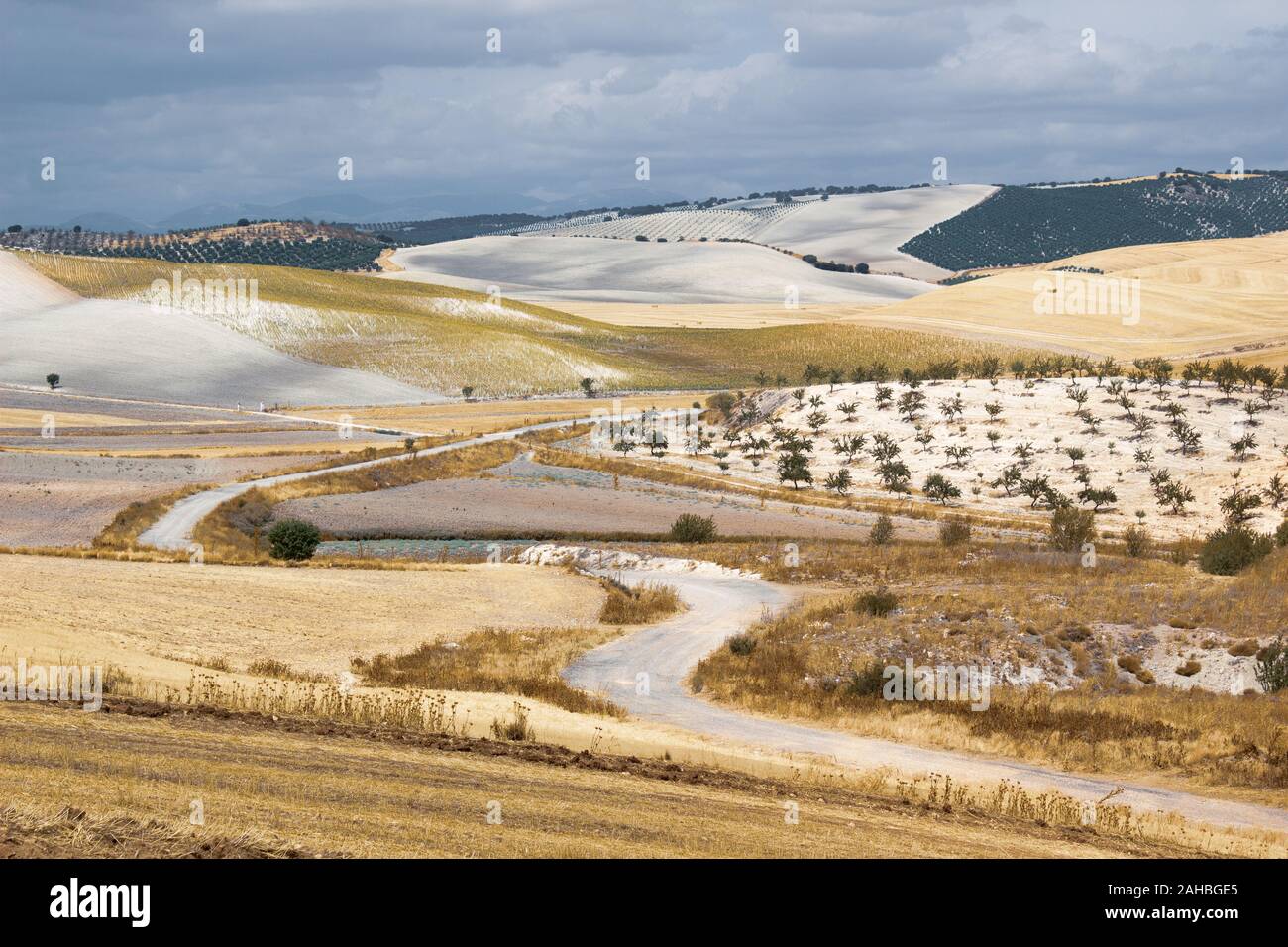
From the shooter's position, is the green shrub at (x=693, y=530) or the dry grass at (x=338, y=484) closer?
the dry grass at (x=338, y=484)

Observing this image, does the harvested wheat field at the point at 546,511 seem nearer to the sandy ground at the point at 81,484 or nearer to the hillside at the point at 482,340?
the sandy ground at the point at 81,484

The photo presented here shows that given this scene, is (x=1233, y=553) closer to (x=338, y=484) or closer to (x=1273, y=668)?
(x=1273, y=668)

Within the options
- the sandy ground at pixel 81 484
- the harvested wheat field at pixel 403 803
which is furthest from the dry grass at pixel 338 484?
the harvested wheat field at pixel 403 803

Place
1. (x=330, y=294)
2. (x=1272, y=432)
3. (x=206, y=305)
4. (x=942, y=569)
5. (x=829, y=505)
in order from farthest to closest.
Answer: (x=330, y=294) → (x=206, y=305) → (x=1272, y=432) → (x=829, y=505) → (x=942, y=569)

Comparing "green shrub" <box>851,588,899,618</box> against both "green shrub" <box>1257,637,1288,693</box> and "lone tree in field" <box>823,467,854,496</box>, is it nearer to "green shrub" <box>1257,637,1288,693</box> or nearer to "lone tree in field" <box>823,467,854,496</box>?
"green shrub" <box>1257,637,1288,693</box>

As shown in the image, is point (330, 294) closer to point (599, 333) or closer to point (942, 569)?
point (599, 333)
